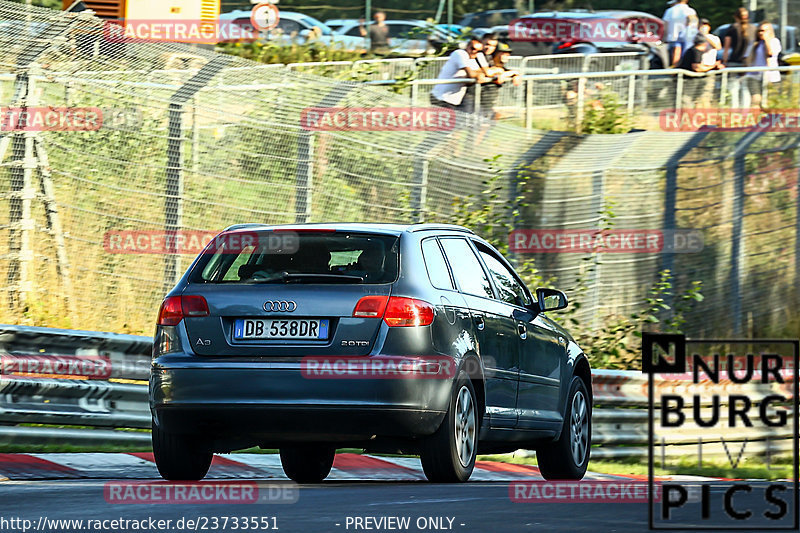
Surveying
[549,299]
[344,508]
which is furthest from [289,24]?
[344,508]

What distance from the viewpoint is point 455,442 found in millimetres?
8969

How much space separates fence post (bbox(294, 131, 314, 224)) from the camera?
16141mm

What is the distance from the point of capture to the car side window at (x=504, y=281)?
33.8 ft

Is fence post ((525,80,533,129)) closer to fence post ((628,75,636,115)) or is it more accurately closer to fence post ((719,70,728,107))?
fence post ((628,75,636,115))

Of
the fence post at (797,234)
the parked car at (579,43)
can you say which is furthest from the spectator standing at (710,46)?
the parked car at (579,43)

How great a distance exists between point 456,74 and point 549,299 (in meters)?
9.81

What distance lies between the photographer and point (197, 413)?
873cm

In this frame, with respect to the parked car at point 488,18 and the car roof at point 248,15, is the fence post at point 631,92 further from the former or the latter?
the parked car at point 488,18

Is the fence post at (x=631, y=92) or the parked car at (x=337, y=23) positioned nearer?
the fence post at (x=631, y=92)

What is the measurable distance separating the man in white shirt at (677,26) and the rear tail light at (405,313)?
627 inches

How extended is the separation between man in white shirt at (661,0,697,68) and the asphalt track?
15265 millimetres

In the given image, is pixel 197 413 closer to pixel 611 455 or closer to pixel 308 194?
pixel 611 455

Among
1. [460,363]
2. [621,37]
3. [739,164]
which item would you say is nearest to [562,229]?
[739,164]

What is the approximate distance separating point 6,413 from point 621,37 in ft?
78.2
